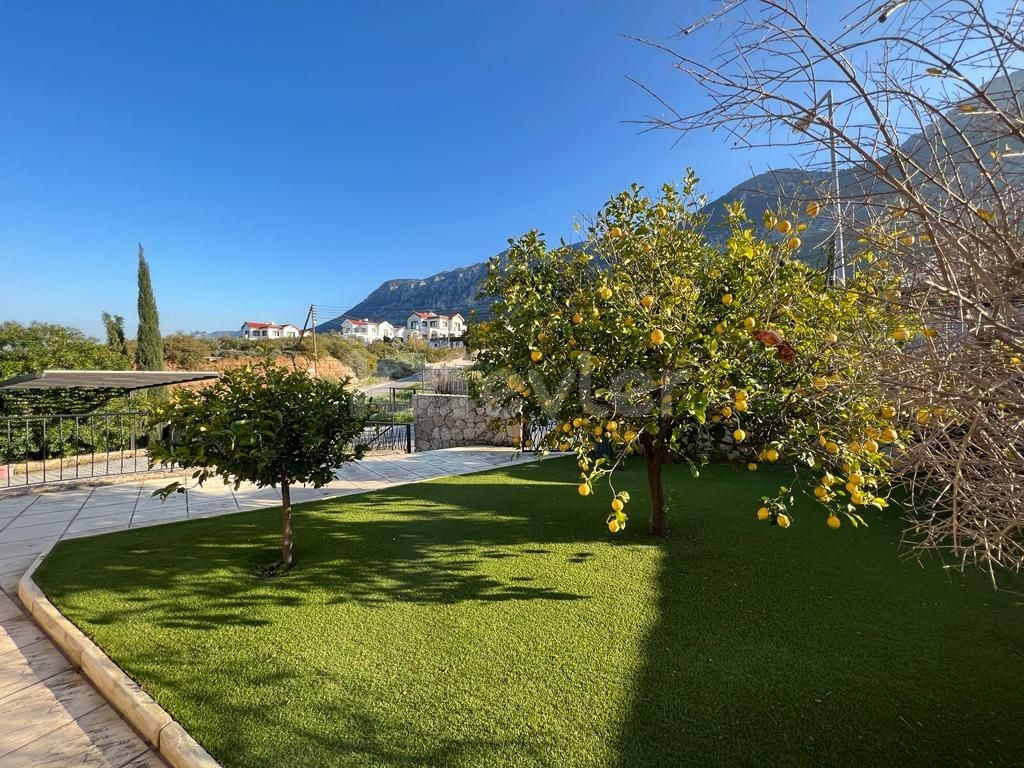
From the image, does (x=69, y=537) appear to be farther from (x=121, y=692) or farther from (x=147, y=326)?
(x=147, y=326)

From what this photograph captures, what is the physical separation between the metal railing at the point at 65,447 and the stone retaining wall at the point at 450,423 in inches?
278

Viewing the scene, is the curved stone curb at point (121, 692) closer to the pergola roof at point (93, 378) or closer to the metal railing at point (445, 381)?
the pergola roof at point (93, 378)

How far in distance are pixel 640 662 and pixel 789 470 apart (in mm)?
7418

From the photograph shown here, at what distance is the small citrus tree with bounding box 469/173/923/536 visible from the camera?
3.04 m

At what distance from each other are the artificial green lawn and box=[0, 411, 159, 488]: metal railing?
5.64 meters

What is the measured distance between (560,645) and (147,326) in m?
23.7

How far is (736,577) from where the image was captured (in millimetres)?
4023

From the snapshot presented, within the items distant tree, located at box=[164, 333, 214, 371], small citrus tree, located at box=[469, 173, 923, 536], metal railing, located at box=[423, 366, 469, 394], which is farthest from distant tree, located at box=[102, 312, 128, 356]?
small citrus tree, located at box=[469, 173, 923, 536]

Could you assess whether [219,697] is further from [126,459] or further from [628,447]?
[126,459]

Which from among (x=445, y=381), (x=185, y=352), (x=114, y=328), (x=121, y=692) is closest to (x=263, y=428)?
(x=121, y=692)

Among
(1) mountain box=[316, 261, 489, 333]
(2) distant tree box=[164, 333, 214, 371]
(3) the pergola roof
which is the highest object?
(1) mountain box=[316, 261, 489, 333]

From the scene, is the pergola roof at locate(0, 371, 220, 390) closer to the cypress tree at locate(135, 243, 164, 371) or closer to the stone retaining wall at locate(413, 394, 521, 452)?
the stone retaining wall at locate(413, 394, 521, 452)

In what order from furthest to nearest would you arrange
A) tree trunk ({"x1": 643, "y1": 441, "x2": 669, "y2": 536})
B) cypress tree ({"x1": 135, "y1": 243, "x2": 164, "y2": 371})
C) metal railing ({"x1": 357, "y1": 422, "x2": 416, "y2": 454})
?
cypress tree ({"x1": 135, "y1": 243, "x2": 164, "y2": 371}) → metal railing ({"x1": 357, "y1": 422, "x2": 416, "y2": 454}) → tree trunk ({"x1": 643, "y1": 441, "x2": 669, "y2": 536})

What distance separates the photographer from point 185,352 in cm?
2770
